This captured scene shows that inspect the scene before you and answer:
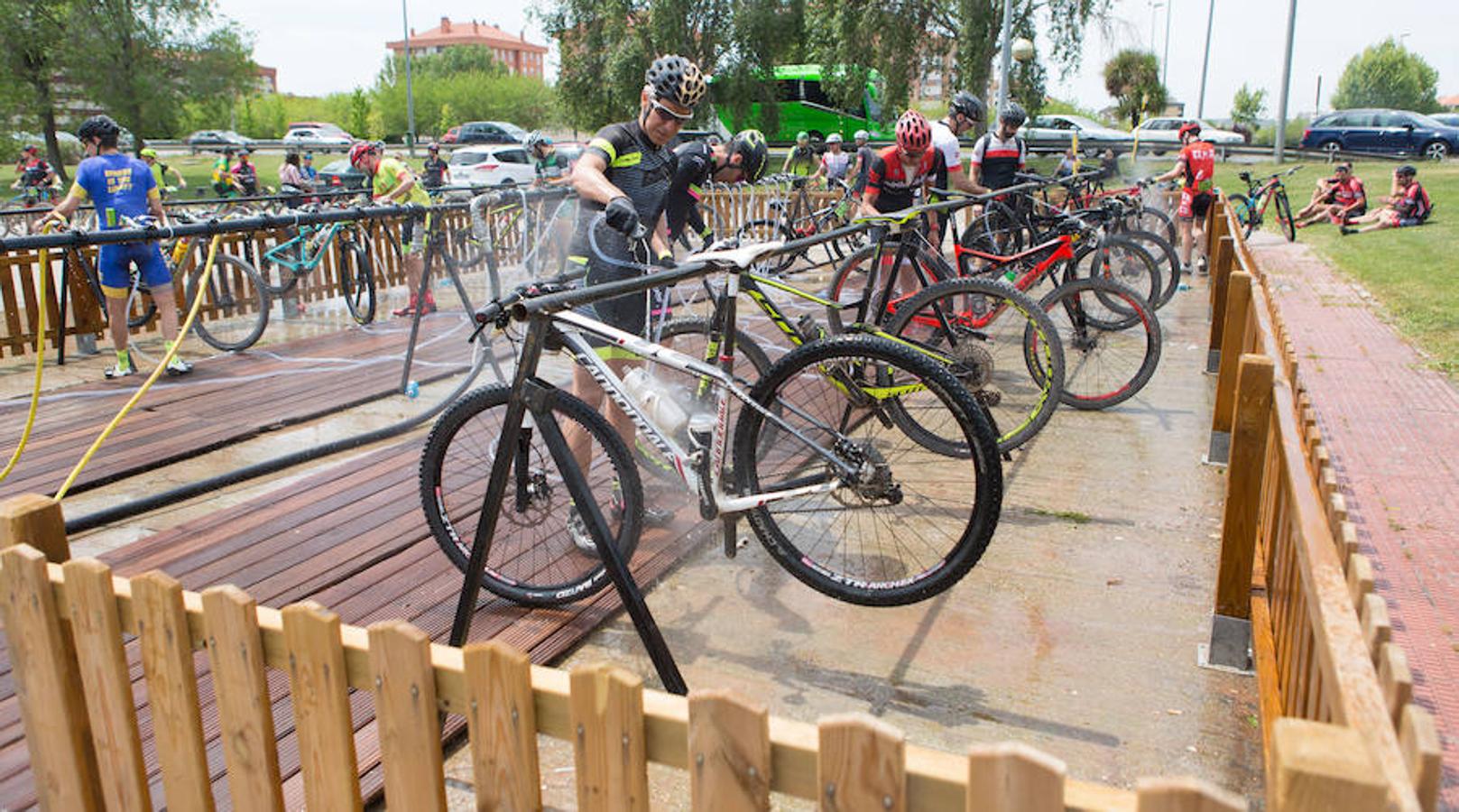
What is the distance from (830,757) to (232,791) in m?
1.31

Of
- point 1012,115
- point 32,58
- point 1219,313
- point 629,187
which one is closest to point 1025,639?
point 629,187

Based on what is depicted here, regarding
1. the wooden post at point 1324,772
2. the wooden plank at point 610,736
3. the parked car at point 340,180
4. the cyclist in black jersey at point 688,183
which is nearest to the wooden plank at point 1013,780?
the wooden post at point 1324,772

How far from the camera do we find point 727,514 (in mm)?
3713

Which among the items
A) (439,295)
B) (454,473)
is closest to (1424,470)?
(454,473)

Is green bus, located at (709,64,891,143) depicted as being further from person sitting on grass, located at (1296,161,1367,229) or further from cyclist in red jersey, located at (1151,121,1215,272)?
cyclist in red jersey, located at (1151,121,1215,272)

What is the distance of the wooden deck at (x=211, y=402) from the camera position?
5.79 meters

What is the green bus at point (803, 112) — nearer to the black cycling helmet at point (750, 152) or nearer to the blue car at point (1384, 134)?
the blue car at point (1384, 134)

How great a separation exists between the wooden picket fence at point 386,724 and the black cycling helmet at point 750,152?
14.9 ft

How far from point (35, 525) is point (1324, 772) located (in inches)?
101

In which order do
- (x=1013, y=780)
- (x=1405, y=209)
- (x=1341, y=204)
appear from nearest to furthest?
(x=1013, y=780) < (x=1405, y=209) < (x=1341, y=204)

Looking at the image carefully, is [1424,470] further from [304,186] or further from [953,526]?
[304,186]

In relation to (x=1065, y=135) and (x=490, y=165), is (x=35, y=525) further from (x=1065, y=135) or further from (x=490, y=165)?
(x=1065, y=135)

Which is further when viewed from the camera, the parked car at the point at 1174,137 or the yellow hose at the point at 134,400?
the parked car at the point at 1174,137

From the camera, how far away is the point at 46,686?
2309mm
